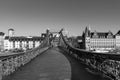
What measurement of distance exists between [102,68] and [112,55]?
2.51 meters

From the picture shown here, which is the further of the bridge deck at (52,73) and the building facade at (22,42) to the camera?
the building facade at (22,42)

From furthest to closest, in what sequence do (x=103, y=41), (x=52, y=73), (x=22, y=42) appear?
1. (x=22, y=42)
2. (x=103, y=41)
3. (x=52, y=73)

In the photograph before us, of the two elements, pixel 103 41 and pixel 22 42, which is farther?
pixel 22 42

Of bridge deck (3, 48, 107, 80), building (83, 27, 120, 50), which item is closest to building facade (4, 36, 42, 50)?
building (83, 27, 120, 50)

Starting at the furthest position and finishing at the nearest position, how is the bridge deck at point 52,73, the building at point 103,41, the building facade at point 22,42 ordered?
1. the building facade at point 22,42
2. the building at point 103,41
3. the bridge deck at point 52,73

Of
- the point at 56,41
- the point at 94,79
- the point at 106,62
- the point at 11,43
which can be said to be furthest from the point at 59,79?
the point at 11,43

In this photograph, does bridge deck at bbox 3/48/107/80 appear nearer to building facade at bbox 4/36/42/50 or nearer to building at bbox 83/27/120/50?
building at bbox 83/27/120/50

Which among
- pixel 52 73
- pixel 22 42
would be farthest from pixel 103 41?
pixel 52 73

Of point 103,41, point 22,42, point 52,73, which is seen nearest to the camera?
point 52,73

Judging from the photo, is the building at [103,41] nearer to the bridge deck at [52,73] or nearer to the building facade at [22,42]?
the building facade at [22,42]

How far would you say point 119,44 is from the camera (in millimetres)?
133875

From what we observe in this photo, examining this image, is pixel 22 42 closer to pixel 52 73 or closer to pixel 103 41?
pixel 103 41

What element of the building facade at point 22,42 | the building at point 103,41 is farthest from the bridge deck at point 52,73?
the building facade at point 22,42

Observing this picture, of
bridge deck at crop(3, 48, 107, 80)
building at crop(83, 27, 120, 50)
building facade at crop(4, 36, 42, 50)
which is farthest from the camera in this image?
building facade at crop(4, 36, 42, 50)
